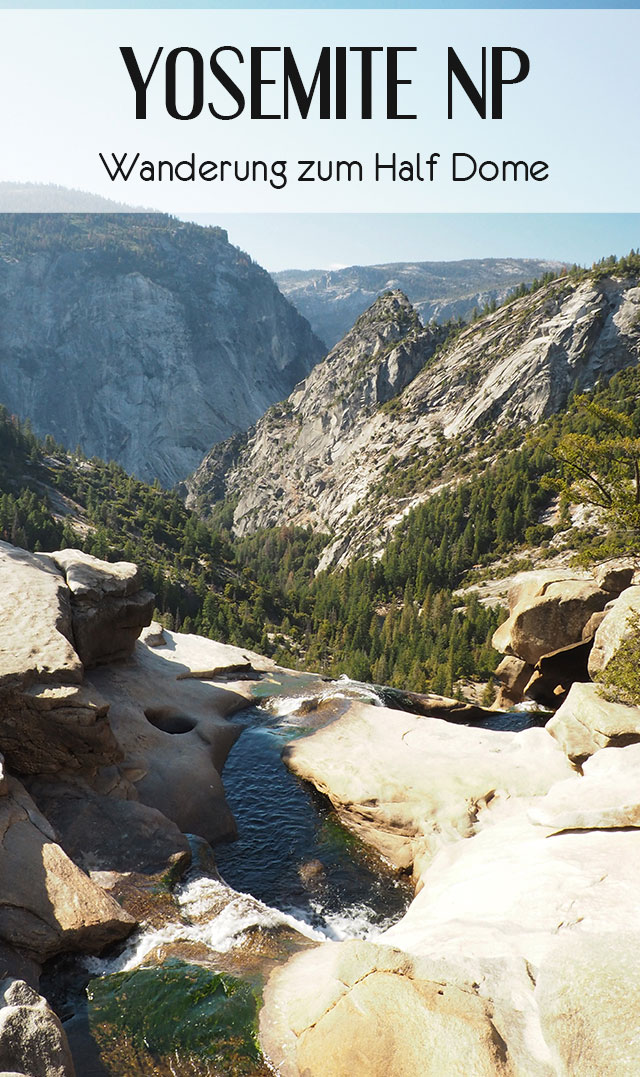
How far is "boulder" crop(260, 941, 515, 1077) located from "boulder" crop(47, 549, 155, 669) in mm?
25021

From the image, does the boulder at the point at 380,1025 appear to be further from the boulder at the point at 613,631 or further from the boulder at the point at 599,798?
the boulder at the point at 613,631

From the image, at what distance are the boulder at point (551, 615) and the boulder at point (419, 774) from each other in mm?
15938

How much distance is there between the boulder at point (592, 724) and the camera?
1118 inches

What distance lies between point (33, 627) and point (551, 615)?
39463 millimetres

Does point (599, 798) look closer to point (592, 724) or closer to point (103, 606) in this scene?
point (592, 724)

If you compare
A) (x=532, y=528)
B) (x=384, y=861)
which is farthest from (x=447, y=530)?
(x=384, y=861)

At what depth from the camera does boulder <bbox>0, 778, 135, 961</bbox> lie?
64.0 ft

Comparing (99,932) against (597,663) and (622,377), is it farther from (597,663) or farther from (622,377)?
(622,377)

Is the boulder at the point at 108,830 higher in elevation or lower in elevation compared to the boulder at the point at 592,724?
lower

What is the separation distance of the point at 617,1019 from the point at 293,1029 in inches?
358

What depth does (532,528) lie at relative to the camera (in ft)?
472

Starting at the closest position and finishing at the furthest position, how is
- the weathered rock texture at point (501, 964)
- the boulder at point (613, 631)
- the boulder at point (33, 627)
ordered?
the weathered rock texture at point (501, 964)
the boulder at point (33, 627)
the boulder at point (613, 631)

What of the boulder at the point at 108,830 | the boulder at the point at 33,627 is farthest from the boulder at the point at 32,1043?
the boulder at the point at 33,627

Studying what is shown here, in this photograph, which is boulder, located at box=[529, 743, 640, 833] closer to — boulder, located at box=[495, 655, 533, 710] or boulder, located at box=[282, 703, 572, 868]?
boulder, located at box=[282, 703, 572, 868]
